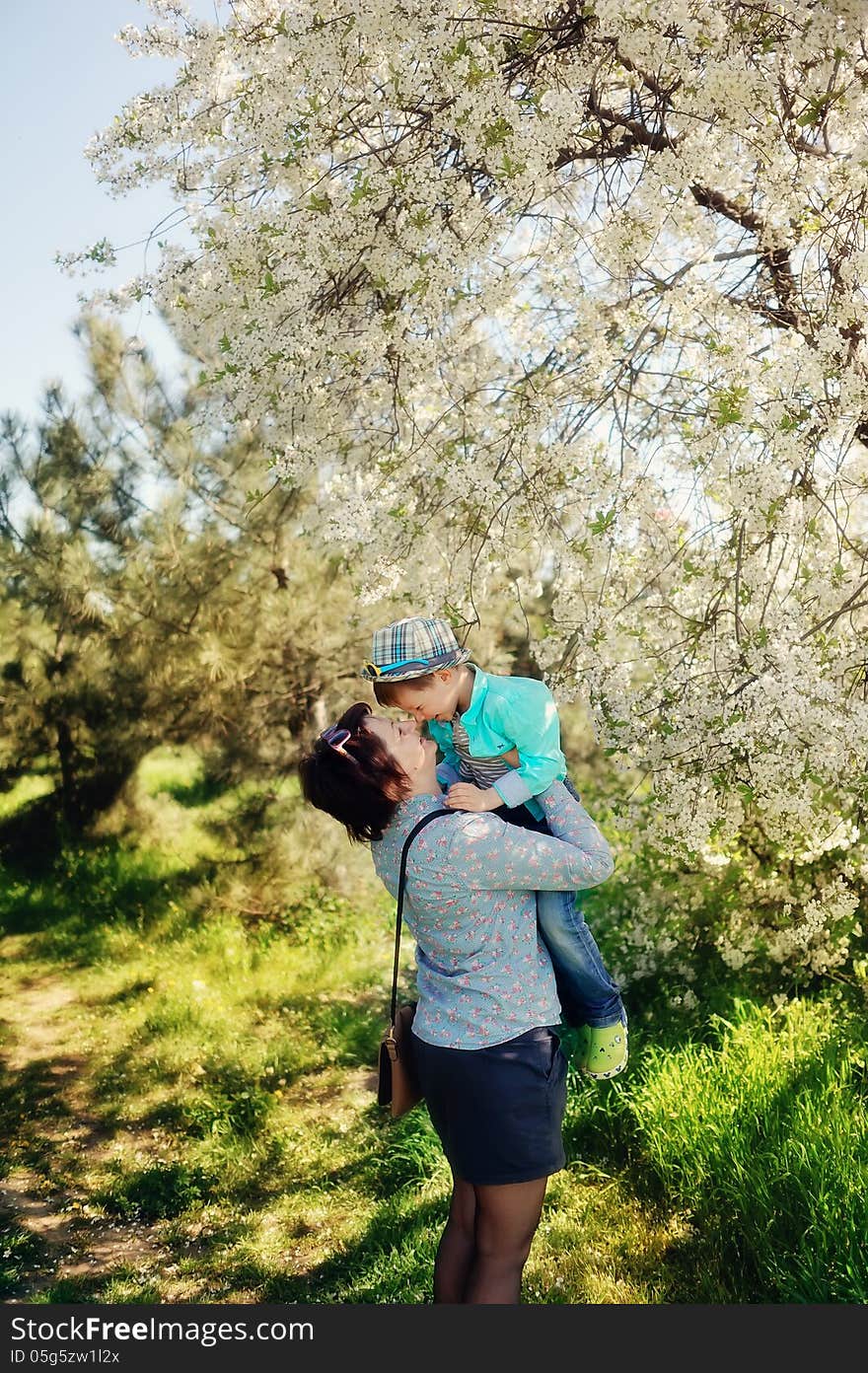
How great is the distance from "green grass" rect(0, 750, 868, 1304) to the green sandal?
94 centimetres

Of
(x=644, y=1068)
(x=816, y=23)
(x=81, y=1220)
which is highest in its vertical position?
(x=816, y=23)

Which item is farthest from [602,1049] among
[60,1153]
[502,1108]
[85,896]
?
[85,896]

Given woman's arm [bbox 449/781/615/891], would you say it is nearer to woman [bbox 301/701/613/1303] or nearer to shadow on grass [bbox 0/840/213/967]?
woman [bbox 301/701/613/1303]

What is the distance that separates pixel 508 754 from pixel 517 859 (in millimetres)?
546

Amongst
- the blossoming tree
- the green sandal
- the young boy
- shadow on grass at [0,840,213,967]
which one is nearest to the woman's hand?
the young boy

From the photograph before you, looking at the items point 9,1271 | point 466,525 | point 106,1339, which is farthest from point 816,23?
point 9,1271

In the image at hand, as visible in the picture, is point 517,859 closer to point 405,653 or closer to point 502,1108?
point 502,1108

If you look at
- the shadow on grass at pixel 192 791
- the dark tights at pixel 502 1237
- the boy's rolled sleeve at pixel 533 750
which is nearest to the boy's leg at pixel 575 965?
the boy's rolled sleeve at pixel 533 750

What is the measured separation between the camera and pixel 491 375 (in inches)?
164

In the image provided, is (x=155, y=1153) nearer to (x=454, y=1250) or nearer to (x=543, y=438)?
(x=454, y=1250)

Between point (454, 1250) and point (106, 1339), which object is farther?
point (106, 1339)

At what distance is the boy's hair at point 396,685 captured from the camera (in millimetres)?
2287

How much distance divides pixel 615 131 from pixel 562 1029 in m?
2.81

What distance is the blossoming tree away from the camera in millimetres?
2961
